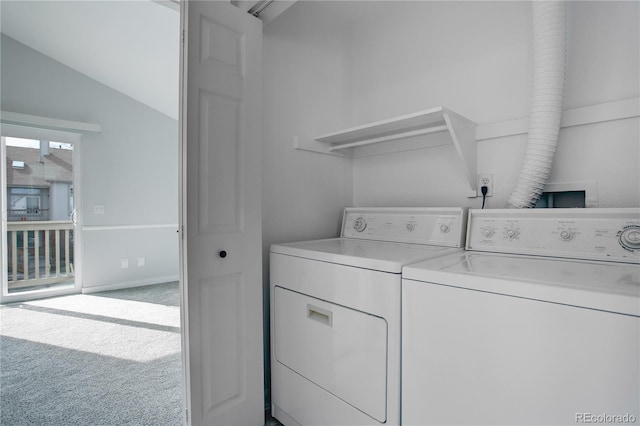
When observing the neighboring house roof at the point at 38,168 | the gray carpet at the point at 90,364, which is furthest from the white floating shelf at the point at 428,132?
the neighboring house roof at the point at 38,168

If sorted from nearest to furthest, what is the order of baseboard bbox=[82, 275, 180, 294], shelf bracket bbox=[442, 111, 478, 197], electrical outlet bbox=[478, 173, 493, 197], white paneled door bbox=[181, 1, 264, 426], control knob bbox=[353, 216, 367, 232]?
white paneled door bbox=[181, 1, 264, 426] → shelf bracket bbox=[442, 111, 478, 197] → electrical outlet bbox=[478, 173, 493, 197] → control knob bbox=[353, 216, 367, 232] → baseboard bbox=[82, 275, 180, 294]

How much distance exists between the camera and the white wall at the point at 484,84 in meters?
1.35

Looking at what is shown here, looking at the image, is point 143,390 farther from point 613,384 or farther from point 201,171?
point 613,384

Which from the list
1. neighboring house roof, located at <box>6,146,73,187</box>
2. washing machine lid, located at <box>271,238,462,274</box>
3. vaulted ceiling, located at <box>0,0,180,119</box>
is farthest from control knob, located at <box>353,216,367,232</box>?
neighboring house roof, located at <box>6,146,73,187</box>

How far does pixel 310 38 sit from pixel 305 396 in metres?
2.15

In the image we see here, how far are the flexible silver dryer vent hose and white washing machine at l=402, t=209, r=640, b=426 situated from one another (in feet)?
0.63

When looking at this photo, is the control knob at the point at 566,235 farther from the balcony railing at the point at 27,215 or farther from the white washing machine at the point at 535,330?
the balcony railing at the point at 27,215

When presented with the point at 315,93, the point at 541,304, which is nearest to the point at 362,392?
the point at 541,304

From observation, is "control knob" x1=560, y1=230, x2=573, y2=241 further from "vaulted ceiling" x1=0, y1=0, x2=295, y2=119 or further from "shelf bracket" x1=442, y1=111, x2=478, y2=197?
"vaulted ceiling" x1=0, y1=0, x2=295, y2=119

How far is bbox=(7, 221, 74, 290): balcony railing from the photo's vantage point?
3832 mm

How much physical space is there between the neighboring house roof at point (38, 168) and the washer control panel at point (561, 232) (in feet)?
15.9

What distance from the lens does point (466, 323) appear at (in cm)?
96

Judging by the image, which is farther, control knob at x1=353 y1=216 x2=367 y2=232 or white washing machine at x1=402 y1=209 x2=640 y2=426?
control knob at x1=353 y1=216 x2=367 y2=232

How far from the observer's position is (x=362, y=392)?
4.12ft
